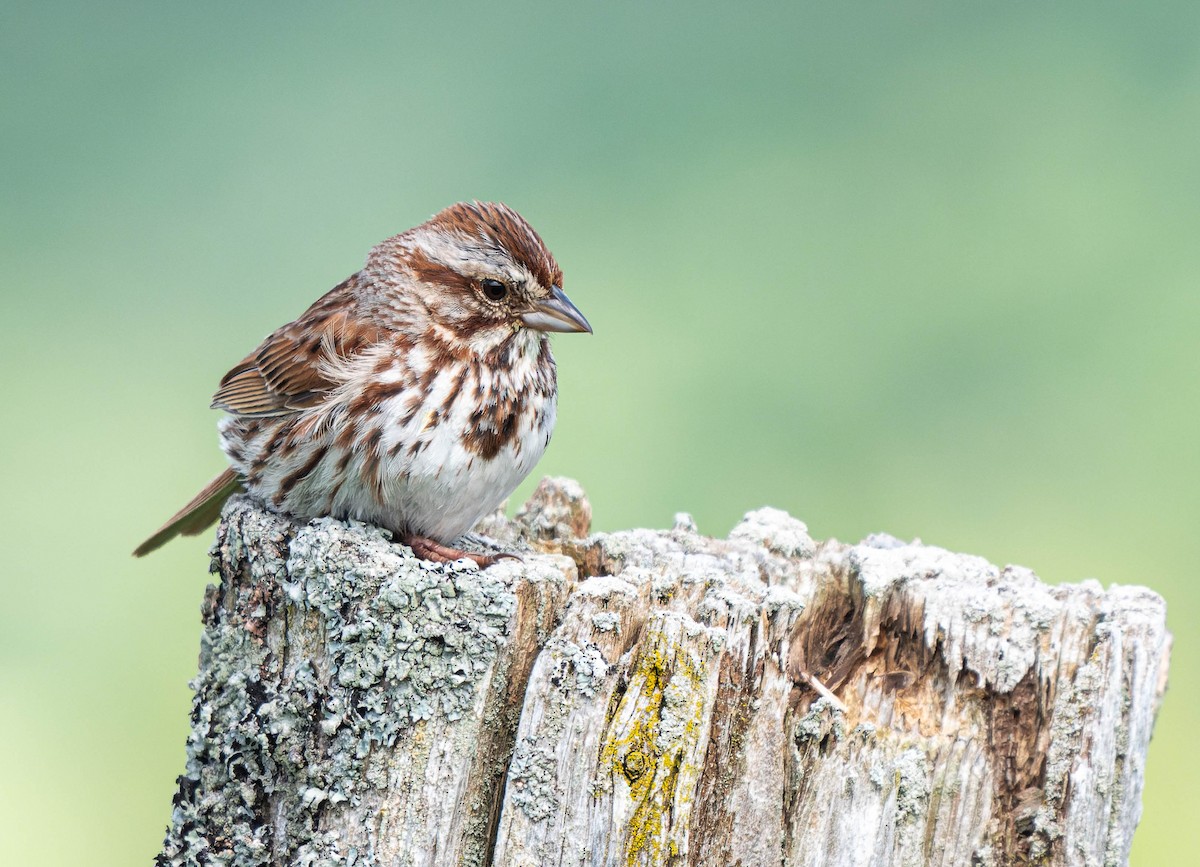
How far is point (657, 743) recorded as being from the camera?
2.75 meters

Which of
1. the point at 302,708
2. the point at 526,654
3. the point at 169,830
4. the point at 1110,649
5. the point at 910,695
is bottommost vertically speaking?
the point at 169,830

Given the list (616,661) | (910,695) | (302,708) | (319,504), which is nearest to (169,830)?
(302,708)

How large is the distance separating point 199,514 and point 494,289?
143 cm

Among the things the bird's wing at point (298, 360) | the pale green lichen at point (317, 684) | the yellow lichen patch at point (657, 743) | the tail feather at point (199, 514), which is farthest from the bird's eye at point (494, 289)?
the yellow lichen patch at point (657, 743)

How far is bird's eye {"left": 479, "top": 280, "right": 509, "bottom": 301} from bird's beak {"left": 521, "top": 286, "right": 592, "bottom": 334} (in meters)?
0.09

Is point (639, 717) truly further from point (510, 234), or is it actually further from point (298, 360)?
point (298, 360)

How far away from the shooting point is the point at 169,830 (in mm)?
3170

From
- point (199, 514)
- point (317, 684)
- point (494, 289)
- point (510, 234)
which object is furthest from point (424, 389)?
point (199, 514)

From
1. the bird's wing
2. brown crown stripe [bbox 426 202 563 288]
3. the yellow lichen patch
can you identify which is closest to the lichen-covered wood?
the yellow lichen patch

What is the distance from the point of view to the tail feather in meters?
4.15

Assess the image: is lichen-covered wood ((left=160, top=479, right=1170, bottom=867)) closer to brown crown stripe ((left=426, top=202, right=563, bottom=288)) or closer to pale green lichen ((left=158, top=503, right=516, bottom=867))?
pale green lichen ((left=158, top=503, right=516, bottom=867))

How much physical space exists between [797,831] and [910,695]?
1.76ft

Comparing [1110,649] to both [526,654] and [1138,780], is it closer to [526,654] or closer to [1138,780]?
[1138,780]

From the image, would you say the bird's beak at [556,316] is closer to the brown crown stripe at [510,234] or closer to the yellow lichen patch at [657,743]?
the brown crown stripe at [510,234]
